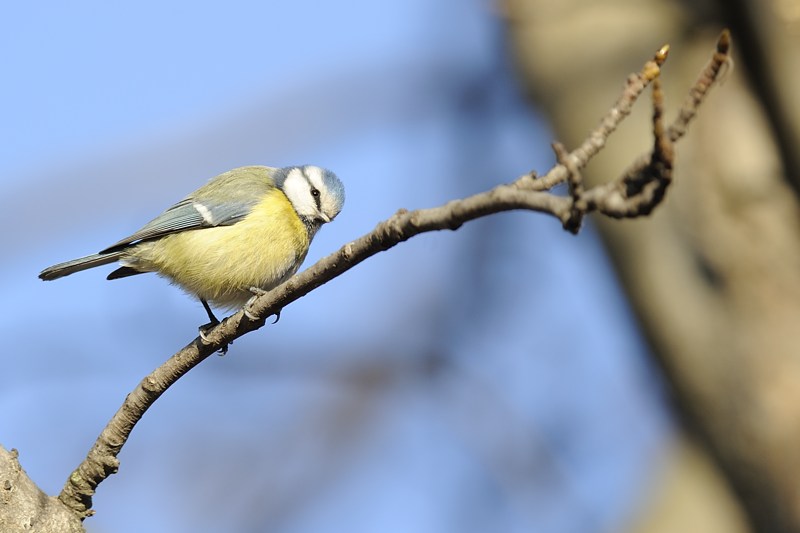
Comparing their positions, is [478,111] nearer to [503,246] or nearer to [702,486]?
[503,246]

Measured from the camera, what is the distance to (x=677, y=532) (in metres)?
5.16

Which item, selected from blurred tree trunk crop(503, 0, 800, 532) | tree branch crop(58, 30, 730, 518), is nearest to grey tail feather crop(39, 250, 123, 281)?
tree branch crop(58, 30, 730, 518)

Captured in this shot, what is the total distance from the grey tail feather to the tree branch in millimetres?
1593

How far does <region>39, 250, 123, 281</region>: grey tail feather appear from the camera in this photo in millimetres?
4254

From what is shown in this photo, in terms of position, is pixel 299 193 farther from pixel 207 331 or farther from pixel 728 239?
pixel 728 239

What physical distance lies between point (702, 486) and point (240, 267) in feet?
8.83

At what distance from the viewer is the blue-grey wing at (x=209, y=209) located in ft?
14.1

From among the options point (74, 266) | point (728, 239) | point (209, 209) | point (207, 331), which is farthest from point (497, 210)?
point (74, 266)

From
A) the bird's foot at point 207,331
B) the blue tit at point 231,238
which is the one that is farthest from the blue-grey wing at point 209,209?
the bird's foot at point 207,331

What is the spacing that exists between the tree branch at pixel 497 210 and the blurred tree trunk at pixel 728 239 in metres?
1.93

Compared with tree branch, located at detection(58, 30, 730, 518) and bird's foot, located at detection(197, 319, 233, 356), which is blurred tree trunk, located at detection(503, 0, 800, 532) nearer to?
bird's foot, located at detection(197, 319, 233, 356)

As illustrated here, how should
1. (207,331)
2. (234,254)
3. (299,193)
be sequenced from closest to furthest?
(207,331), (234,254), (299,193)

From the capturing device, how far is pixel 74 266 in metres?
4.28

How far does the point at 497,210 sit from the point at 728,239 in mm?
2440
